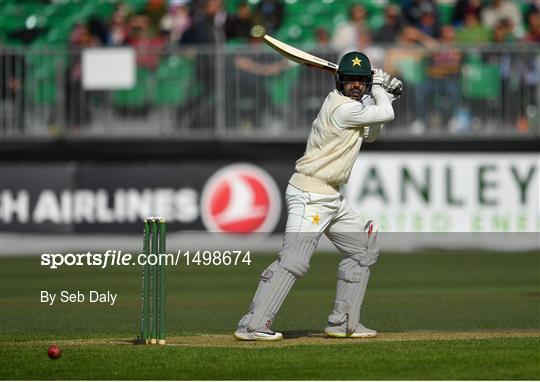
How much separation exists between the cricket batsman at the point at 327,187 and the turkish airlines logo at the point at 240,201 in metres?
11.6

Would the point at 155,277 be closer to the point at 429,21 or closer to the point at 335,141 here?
the point at 335,141

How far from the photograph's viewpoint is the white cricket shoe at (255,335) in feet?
35.8

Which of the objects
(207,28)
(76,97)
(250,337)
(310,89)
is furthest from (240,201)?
(250,337)

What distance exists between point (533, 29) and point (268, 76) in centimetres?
493

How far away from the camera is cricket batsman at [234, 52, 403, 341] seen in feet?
35.4

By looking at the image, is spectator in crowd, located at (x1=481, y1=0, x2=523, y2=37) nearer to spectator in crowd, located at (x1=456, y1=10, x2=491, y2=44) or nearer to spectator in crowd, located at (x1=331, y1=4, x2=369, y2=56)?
spectator in crowd, located at (x1=456, y1=10, x2=491, y2=44)

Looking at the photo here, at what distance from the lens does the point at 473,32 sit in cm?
2383

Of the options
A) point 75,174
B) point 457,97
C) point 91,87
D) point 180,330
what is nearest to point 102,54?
point 91,87

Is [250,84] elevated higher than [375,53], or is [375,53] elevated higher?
[375,53]

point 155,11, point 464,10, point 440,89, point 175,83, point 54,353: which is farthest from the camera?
point 155,11

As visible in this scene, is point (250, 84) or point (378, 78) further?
point (250, 84)

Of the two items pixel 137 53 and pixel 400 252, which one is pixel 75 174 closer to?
pixel 137 53

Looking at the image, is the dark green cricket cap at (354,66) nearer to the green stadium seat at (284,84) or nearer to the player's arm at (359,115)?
the player's arm at (359,115)

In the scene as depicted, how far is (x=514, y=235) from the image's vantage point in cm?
2273
